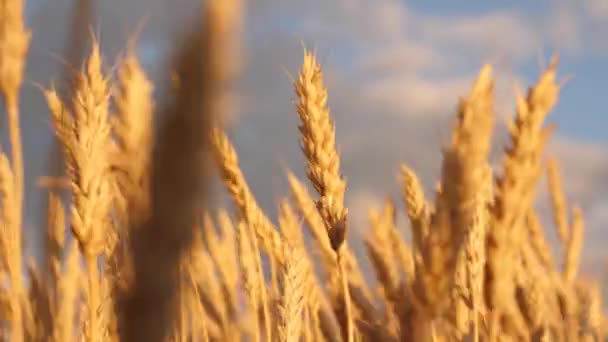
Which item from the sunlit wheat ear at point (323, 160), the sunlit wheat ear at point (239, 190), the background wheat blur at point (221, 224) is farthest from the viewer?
the sunlit wheat ear at point (239, 190)

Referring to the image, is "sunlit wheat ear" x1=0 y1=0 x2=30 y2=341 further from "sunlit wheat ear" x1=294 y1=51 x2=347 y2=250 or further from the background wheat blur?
"sunlit wheat ear" x1=294 y1=51 x2=347 y2=250

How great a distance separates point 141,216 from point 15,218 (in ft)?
4.07

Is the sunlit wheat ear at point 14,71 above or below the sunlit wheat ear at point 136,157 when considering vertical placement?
above

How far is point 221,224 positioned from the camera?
2.76m

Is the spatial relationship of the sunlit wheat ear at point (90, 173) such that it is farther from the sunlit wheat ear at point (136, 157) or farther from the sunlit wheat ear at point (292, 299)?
the sunlit wheat ear at point (292, 299)

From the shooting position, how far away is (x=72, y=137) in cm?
109

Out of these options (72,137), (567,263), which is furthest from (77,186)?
(567,263)

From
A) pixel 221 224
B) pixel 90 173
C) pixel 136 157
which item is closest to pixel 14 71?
pixel 90 173

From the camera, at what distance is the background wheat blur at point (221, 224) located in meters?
0.29

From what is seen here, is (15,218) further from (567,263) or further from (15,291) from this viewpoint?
(567,263)

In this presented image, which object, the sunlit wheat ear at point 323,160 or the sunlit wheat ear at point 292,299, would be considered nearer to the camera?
the sunlit wheat ear at point 323,160

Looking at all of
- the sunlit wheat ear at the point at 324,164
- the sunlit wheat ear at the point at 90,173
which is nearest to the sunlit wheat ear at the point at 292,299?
the sunlit wheat ear at the point at 324,164

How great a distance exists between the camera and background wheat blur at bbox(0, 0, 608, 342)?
29 cm

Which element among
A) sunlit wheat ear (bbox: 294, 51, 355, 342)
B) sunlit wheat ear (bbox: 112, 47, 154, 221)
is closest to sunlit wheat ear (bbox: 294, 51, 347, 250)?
sunlit wheat ear (bbox: 294, 51, 355, 342)
